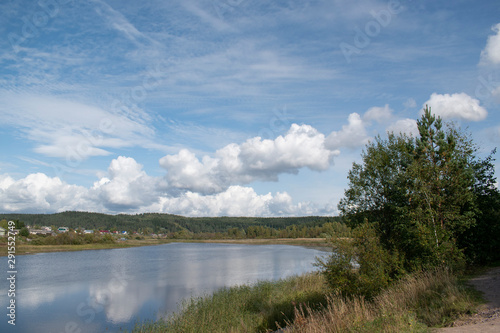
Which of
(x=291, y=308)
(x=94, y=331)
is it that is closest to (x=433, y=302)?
(x=291, y=308)

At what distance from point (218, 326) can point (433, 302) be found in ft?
26.9

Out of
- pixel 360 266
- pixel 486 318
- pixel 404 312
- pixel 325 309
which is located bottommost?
pixel 325 309

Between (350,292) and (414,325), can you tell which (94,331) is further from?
(414,325)

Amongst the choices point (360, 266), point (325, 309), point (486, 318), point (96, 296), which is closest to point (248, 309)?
point (360, 266)

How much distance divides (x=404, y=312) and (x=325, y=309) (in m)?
2.29

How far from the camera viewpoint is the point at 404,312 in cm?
869

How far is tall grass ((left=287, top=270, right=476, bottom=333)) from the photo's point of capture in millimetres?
7758

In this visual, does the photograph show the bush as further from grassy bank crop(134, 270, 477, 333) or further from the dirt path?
the dirt path

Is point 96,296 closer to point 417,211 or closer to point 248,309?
point 248,309

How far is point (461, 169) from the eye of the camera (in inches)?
722

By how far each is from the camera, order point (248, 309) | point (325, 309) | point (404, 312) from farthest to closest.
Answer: point (248, 309) → point (325, 309) → point (404, 312)

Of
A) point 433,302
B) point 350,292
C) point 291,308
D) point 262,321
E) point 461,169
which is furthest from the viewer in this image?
point 461,169

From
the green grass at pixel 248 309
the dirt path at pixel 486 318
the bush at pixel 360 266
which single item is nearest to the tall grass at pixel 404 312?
the dirt path at pixel 486 318

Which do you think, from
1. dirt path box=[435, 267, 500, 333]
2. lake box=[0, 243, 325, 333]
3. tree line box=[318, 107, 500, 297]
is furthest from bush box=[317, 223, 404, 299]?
lake box=[0, 243, 325, 333]
